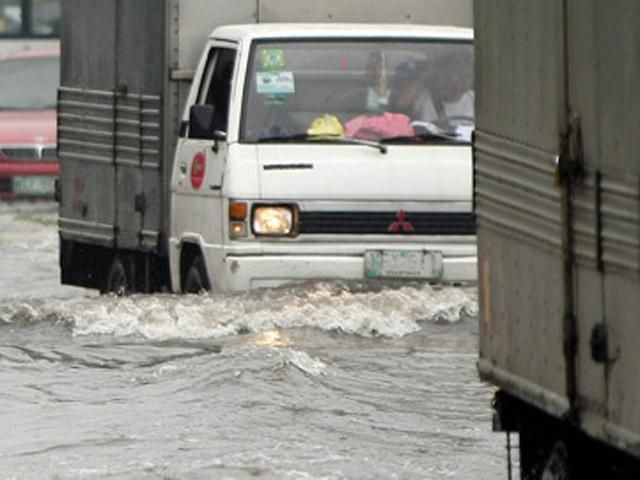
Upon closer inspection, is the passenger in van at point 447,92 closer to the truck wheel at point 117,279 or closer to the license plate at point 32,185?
the truck wheel at point 117,279

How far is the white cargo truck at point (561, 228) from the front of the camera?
6801mm

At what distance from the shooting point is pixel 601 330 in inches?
275

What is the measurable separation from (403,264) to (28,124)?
49.0ft

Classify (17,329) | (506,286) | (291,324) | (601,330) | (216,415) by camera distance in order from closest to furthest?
(601,330)
(506,286)
(216,415)
(291,324)
(17,329)

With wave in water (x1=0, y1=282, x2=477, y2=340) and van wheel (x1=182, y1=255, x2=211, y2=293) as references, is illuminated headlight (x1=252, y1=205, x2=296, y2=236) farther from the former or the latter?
van wheel (x1=182, y1=255, x2=211, y2=293)

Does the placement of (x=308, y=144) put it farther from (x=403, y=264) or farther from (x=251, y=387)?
(x=251, y=387)

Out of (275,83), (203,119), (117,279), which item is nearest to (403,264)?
(275,83)

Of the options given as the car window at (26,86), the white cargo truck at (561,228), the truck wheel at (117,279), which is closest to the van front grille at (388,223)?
the truck wheel at (117,279)

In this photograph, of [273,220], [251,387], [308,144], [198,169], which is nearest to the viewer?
[251,387]

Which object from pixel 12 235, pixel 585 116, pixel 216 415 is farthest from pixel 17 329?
pixel 12 235

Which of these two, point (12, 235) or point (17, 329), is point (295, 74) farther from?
point (12, 235)

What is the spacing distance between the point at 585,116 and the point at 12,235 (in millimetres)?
19075

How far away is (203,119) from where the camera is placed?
14750mm

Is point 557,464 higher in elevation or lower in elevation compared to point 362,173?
lower
